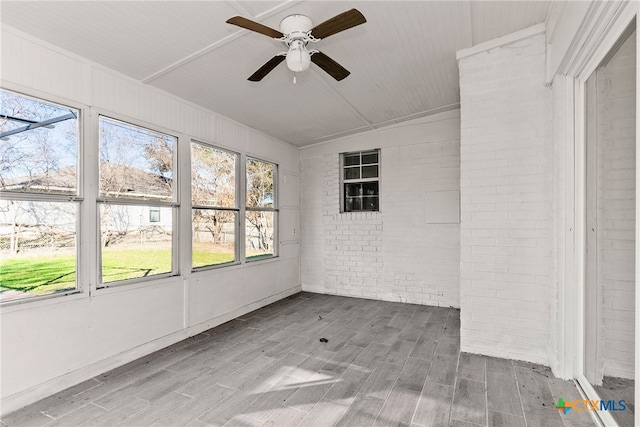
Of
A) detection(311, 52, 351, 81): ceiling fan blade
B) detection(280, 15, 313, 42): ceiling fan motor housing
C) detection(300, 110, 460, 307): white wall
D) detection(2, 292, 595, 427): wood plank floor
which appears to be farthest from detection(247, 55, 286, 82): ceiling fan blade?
detection(300, 110, 460, 307): white wall

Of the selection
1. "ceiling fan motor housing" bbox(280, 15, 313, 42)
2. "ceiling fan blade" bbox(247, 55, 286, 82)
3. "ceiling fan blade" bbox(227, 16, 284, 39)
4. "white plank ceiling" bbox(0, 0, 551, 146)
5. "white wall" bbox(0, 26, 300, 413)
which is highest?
"white plank ceiling" bbox(0, 0, 551, 146)

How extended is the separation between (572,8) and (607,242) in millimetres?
1656

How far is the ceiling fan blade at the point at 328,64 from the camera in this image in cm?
246

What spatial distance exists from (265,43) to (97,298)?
2.74m

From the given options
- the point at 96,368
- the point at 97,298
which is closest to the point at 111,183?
the point at 97,298

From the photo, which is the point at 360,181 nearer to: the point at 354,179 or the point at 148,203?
the point at 354,179

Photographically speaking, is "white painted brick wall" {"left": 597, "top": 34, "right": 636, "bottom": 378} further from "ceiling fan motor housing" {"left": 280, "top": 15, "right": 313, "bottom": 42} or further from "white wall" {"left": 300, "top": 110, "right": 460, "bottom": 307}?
"white wall" {"left": 300, "top": 110, "right": 460, "bottom": 307}

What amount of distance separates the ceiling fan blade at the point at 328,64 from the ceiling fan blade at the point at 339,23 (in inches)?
7.6

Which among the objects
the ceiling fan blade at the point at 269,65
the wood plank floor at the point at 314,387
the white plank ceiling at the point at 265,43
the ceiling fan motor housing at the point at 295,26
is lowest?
the wood plank floor at the point at 314,387

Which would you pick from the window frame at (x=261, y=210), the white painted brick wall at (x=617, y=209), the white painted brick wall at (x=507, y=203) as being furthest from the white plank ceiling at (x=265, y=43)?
the white painted brick wall at (x=617, y=209)

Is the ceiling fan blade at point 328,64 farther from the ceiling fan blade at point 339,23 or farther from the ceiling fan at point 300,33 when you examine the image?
the ceiling fan blade at point 339,23

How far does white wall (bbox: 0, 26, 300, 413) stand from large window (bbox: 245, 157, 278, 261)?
1.53 ft

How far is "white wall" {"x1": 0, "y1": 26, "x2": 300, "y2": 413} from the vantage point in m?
2.43

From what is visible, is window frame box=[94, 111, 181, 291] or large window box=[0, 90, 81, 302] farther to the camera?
window frame box=[94, 111, 181, 291]
